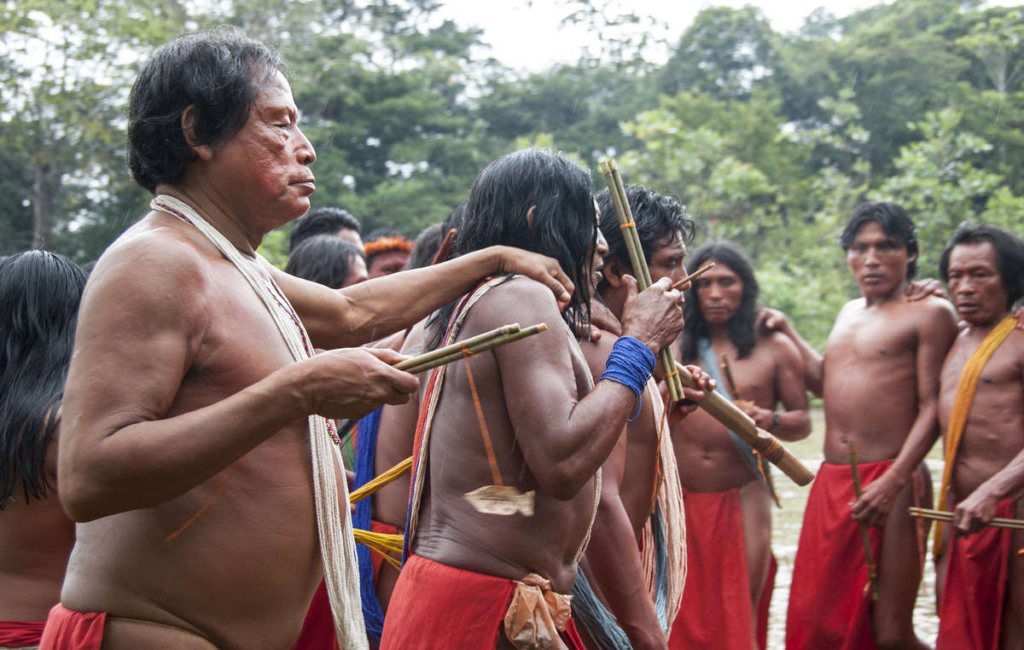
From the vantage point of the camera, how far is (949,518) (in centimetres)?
484

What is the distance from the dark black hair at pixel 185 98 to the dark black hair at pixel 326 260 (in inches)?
120

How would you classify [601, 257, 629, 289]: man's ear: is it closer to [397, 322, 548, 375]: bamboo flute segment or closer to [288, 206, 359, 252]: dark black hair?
[397, 322, 548, 375]: bamboo flute segment

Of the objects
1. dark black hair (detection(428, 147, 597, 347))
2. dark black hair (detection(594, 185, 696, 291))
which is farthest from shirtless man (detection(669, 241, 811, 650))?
dark black hair (detection(428, 147, 597, 347))

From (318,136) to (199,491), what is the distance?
22.5 metres

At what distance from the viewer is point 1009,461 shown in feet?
16.2

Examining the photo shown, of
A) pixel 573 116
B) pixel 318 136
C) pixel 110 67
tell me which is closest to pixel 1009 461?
pixel 110 67

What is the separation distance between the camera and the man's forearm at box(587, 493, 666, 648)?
9.69ft

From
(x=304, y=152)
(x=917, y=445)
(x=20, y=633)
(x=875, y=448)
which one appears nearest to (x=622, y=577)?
(x=304, y=152)

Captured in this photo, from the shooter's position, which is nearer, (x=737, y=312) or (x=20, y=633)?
(x=20, y=633)

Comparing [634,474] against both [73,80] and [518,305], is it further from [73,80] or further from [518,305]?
[73,80]

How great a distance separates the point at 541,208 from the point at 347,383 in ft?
3.41

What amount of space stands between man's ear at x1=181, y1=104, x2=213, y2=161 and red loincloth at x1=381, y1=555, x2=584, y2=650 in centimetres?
116

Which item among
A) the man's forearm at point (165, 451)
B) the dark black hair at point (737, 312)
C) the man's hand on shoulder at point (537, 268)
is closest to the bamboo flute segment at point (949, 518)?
the dark black hair at point (737, 312)

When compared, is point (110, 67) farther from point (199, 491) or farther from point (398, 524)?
point (199, 491)
